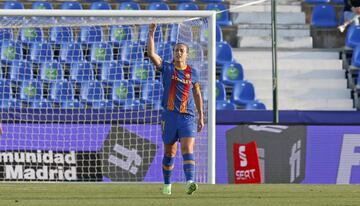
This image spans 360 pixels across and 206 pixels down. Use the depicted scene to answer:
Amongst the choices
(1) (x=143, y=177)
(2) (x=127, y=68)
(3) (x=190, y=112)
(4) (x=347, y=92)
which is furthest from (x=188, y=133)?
(4) (x=347, y=92)

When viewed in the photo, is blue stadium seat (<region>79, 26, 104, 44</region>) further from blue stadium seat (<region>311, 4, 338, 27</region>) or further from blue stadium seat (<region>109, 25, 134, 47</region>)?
blue stadium seat (<region>311, 4, 338, 27</region>)

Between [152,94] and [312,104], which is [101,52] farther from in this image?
[312,104]

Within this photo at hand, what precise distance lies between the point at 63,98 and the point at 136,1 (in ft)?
17.5

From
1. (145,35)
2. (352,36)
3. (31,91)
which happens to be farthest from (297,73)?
(31,91)

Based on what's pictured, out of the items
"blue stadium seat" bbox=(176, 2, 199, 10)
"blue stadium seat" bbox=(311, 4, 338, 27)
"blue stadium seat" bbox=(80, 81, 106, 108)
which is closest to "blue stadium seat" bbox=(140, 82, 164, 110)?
"blue stadium seat" bbox=(80, 81, 106, 108)

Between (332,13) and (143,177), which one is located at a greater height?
(332,13)

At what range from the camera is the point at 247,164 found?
15.0 meters

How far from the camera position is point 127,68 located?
662 inches

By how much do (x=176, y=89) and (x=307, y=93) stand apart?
30.4 ft

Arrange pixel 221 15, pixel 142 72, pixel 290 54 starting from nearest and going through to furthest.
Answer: pixel 142 72
pixel 290 54
pixel 221 15

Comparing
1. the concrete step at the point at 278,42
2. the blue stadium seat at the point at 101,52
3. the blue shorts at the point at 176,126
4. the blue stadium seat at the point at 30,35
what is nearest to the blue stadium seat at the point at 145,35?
the blue stadium seat at the point at 101,52

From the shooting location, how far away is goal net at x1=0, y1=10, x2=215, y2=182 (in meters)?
14.5

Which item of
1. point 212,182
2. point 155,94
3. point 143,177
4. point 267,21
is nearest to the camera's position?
point 212,182

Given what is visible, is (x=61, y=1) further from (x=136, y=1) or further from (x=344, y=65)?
(x=344, y=65)
